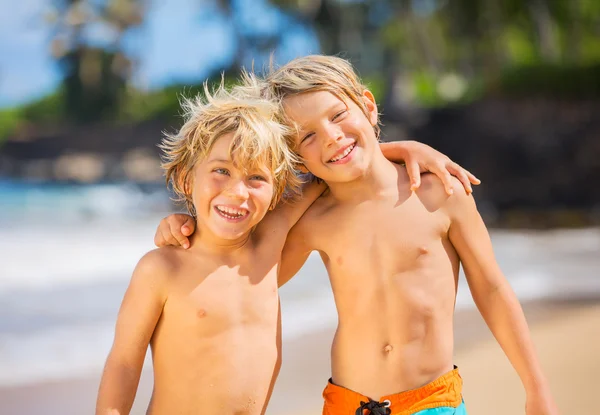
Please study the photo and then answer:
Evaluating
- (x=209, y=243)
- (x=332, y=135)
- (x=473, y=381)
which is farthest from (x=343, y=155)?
(x=473, y=381)

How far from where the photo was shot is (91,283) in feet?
34.9

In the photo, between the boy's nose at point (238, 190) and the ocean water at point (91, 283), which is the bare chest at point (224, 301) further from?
the ocean water at point (91, 283)

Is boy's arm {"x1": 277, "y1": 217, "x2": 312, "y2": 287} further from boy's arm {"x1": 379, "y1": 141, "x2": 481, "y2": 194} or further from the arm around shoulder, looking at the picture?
boy's arm {"x1": 379, "y1": 141, "x2": 481, "y2": 194}

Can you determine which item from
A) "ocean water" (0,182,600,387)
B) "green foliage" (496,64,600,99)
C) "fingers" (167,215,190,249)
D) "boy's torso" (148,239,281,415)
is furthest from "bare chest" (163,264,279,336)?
"green foliage" (496,64,600,99)

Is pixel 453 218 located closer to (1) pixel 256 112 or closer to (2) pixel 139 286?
(1) pixel 256 112

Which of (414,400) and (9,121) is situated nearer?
(414,400)

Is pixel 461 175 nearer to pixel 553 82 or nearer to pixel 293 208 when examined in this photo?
pixel 293 208

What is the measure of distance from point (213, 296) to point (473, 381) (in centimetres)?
312

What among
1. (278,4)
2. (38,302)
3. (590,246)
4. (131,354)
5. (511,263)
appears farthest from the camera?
(278,4)

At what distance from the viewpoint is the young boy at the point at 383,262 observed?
7.89 ft

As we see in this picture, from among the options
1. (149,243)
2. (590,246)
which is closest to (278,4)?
(149,243)

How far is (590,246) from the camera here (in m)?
13.2

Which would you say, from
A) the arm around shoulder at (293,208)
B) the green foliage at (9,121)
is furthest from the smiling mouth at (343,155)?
the green foliage at (9,121)

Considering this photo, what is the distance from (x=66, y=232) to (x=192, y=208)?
17289mm
